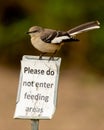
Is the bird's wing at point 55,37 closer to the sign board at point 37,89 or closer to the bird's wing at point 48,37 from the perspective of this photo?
the bird's wing at point 48,37

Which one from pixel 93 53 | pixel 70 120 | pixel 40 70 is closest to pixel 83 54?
pixel 93 53

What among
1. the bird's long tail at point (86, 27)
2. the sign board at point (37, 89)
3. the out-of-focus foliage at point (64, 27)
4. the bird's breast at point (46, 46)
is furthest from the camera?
the out-of-focus foliage at point (64, 27)

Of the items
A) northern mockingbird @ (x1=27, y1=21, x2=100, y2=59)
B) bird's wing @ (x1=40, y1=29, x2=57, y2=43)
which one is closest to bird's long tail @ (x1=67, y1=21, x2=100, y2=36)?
northern mockingbird @ (x1=27, y1=21, x2=100, y2=59)

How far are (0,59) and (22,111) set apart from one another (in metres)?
5.88

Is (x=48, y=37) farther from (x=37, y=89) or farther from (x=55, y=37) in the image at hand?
(x=37, y=89)

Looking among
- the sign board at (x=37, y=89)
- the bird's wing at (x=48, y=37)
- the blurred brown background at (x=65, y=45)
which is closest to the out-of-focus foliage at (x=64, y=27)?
the blurred brown background at (x=65, y=45)

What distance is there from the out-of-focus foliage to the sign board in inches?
219

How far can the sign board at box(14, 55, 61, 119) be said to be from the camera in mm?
5453

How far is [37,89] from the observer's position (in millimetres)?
5504

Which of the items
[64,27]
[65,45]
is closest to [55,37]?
[64,27]

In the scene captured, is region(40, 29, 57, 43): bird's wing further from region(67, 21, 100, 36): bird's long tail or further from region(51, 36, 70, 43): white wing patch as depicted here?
region(67, 21, 100, 36): bird's long tail

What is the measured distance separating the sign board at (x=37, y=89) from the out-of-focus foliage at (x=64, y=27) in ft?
18.3

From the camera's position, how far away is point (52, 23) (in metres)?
11.2

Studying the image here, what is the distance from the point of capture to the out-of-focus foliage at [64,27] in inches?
441
